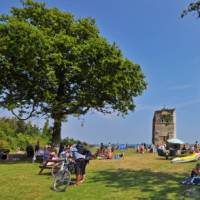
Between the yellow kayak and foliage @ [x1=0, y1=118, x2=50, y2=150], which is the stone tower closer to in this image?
foliage @ [x1=0, y1=118, x2=50, y2=150]

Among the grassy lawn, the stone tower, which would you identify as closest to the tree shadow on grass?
the grassy lawn

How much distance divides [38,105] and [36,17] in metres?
7.59

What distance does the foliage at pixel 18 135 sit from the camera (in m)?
53.2

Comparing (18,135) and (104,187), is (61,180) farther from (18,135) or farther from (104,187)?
(18,135)

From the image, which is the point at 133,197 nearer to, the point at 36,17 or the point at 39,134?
the point at 36,17

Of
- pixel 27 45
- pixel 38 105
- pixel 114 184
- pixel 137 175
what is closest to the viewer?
pixel 114 184

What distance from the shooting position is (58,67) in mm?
34469

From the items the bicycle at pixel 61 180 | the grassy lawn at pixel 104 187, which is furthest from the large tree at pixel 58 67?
the bicycle at pixel 61 180

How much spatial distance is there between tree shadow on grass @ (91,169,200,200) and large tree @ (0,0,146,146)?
37.7ft

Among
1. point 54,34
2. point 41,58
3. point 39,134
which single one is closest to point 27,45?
point 41,58

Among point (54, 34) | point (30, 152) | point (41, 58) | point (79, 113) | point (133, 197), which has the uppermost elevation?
point (54, 34)

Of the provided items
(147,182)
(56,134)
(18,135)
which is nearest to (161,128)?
(18,135)

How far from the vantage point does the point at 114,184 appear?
19172 millimetres

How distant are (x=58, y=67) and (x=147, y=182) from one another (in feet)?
56.2
